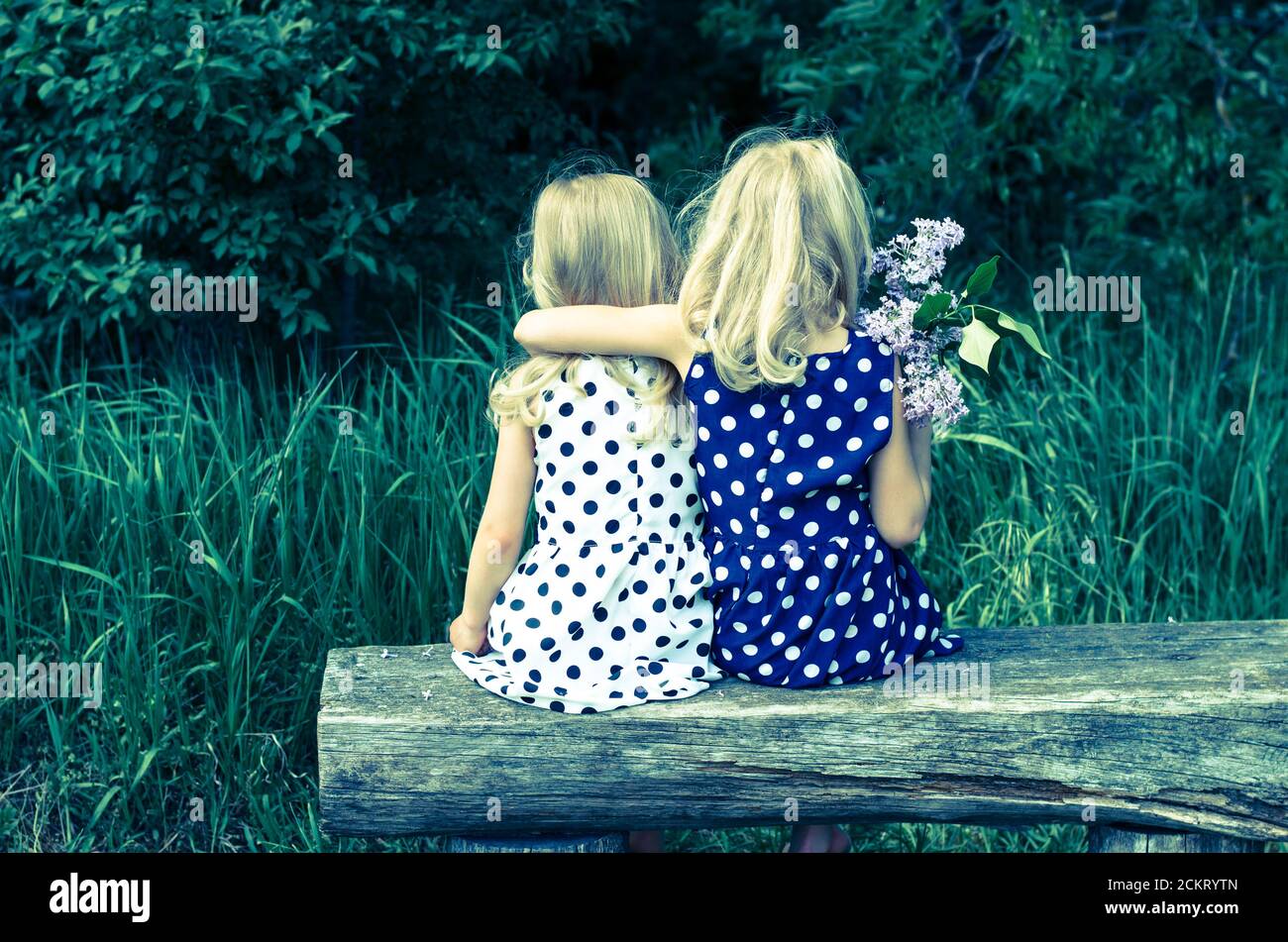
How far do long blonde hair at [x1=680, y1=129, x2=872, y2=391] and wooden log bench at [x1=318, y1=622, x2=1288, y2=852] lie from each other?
2.06ft

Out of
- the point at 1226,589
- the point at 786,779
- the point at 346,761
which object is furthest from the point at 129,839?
the point at 1226,589

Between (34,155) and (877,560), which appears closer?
(877,560)

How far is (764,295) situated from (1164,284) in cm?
291

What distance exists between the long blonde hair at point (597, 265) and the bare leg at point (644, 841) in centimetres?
84

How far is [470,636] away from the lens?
→ 276cm

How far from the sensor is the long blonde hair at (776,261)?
8.31 ft

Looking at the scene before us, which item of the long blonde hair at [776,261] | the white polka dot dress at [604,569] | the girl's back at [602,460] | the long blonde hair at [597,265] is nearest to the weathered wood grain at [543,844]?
the white polka dot dress at [604,569]

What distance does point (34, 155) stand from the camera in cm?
429

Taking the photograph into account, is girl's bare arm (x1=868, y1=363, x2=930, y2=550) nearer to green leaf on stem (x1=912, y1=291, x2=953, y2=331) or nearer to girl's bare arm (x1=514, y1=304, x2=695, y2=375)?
green leaf on stem (x1=912, y1=291, x2=953, y2=331)

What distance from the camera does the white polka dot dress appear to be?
2631mm

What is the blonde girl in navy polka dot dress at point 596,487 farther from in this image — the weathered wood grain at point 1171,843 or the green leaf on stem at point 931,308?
the weathered wood grain at point 1171,843

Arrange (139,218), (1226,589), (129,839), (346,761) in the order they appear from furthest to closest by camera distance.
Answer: (139,218)
(1226,589)
(129,839)
(346,761)

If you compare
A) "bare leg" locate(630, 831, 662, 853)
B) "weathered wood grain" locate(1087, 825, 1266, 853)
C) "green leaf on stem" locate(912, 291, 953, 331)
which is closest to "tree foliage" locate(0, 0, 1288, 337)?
"green leaf on stem" locate(912, 291, 953, 331)

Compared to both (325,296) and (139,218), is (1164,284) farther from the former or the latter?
(139,218)
